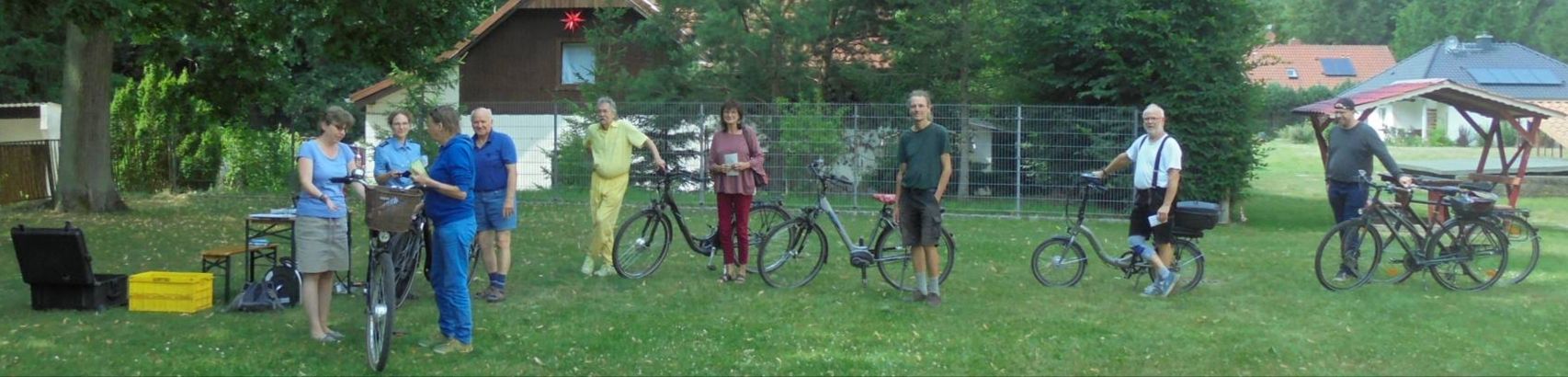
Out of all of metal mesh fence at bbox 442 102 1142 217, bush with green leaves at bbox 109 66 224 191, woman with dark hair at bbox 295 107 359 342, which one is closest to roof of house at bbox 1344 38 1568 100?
metal mesh fence at bbox 442 102 1142 217

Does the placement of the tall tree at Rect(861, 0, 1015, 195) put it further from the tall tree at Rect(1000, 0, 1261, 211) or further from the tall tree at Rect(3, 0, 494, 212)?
the tall tree at Rect(3, 0, 494, 212)

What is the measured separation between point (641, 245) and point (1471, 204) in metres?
6.48

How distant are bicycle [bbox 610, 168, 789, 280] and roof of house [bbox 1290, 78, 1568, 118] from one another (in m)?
9.33

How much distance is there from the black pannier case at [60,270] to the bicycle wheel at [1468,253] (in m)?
9.61

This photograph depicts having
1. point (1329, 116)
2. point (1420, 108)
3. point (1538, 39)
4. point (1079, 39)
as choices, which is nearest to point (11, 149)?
point (1079, 39)

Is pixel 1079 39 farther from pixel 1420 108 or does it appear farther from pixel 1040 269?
pixel 1420 108

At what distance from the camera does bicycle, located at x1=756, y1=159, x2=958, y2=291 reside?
394 inches

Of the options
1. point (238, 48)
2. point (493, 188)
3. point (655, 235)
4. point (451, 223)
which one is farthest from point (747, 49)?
point (451, 223)

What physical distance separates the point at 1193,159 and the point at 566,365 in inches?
510

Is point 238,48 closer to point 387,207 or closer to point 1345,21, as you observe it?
point 387,207

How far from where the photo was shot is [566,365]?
737 cm

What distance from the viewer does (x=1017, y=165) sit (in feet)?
61.0

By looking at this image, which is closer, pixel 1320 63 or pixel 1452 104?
pixel 1452 104

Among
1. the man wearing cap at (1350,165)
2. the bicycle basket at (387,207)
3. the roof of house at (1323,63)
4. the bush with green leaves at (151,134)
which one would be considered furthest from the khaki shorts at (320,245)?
the roof of house at (1323,63)
